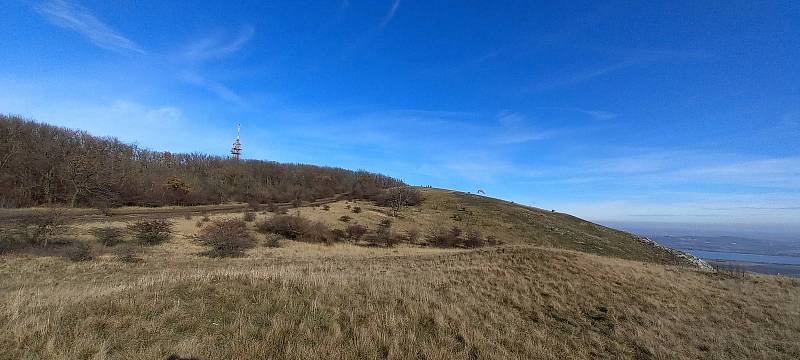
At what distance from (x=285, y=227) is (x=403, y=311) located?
98.5 feet

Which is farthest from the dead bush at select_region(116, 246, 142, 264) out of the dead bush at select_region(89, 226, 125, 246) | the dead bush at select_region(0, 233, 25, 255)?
the dead bush at select_region(89, 226, 125, 246)

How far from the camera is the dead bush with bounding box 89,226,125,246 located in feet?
83.1

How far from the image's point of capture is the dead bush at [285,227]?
122ft

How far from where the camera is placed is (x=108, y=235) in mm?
25734

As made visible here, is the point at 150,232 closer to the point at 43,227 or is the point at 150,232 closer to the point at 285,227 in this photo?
the point at 43,227

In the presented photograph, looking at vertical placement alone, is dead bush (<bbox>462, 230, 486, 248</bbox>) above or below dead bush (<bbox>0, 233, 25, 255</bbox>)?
above

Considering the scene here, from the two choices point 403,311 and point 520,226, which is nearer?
point 403,311

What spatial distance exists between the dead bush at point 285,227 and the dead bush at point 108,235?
1210cm

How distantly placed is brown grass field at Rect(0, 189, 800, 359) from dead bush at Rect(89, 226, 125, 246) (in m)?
5.84

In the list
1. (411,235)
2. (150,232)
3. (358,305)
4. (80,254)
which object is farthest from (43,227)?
(411,235)

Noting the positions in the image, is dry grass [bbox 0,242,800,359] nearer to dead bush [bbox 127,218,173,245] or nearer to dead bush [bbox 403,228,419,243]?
dead bush [bbox 127,218,173,245]

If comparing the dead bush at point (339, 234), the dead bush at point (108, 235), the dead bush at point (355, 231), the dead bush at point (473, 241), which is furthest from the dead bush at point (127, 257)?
the dead bush at point (473, 241)

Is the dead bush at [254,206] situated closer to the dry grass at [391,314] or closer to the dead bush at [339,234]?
the dead bush at [339,234]

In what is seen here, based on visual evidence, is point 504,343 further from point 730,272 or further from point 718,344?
point 730,272
